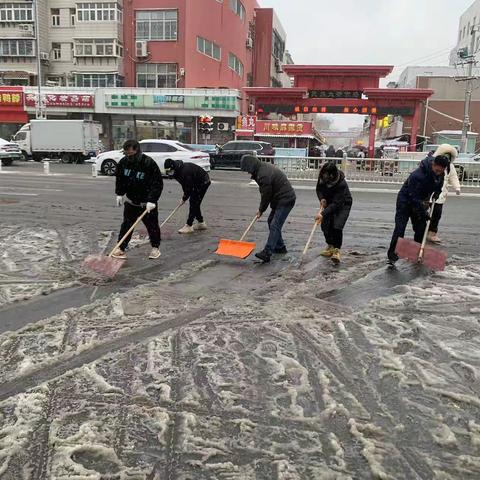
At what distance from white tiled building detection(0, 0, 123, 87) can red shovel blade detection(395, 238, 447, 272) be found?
37.6m

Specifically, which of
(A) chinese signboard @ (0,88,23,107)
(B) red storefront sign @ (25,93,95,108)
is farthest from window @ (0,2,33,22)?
(B) red storefront sign @ (25,93,95,108)

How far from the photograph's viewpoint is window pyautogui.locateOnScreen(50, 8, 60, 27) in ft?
138

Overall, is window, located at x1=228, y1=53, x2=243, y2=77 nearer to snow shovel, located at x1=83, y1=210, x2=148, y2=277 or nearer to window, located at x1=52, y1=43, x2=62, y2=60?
window, located at x1=52, y1=43, x2=62, y2=60

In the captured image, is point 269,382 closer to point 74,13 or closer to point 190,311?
point 190,311

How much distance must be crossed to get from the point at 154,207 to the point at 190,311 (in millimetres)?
2157

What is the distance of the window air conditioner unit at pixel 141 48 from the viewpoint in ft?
132

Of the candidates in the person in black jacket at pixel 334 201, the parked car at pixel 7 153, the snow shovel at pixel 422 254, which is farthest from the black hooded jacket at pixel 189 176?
the parked car at pixel 7 153

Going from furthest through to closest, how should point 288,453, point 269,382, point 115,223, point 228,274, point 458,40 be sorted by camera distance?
point 458,40
point 115,223
point 228,274
point 269,382
point 288,453

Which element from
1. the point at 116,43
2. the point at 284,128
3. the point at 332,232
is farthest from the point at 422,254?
the point at 116,43

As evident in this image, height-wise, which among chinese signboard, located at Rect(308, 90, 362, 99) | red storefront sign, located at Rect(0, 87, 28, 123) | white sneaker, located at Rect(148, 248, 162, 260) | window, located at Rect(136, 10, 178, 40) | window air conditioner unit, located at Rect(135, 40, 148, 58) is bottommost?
white sneaker, located at Rect(148, 248, 162, 260)

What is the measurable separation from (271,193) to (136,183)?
1795mm

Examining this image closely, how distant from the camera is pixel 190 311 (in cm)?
476

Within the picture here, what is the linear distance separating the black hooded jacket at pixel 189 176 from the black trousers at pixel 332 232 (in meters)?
2.44

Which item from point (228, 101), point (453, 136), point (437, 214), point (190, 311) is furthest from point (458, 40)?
point (190, 311)
